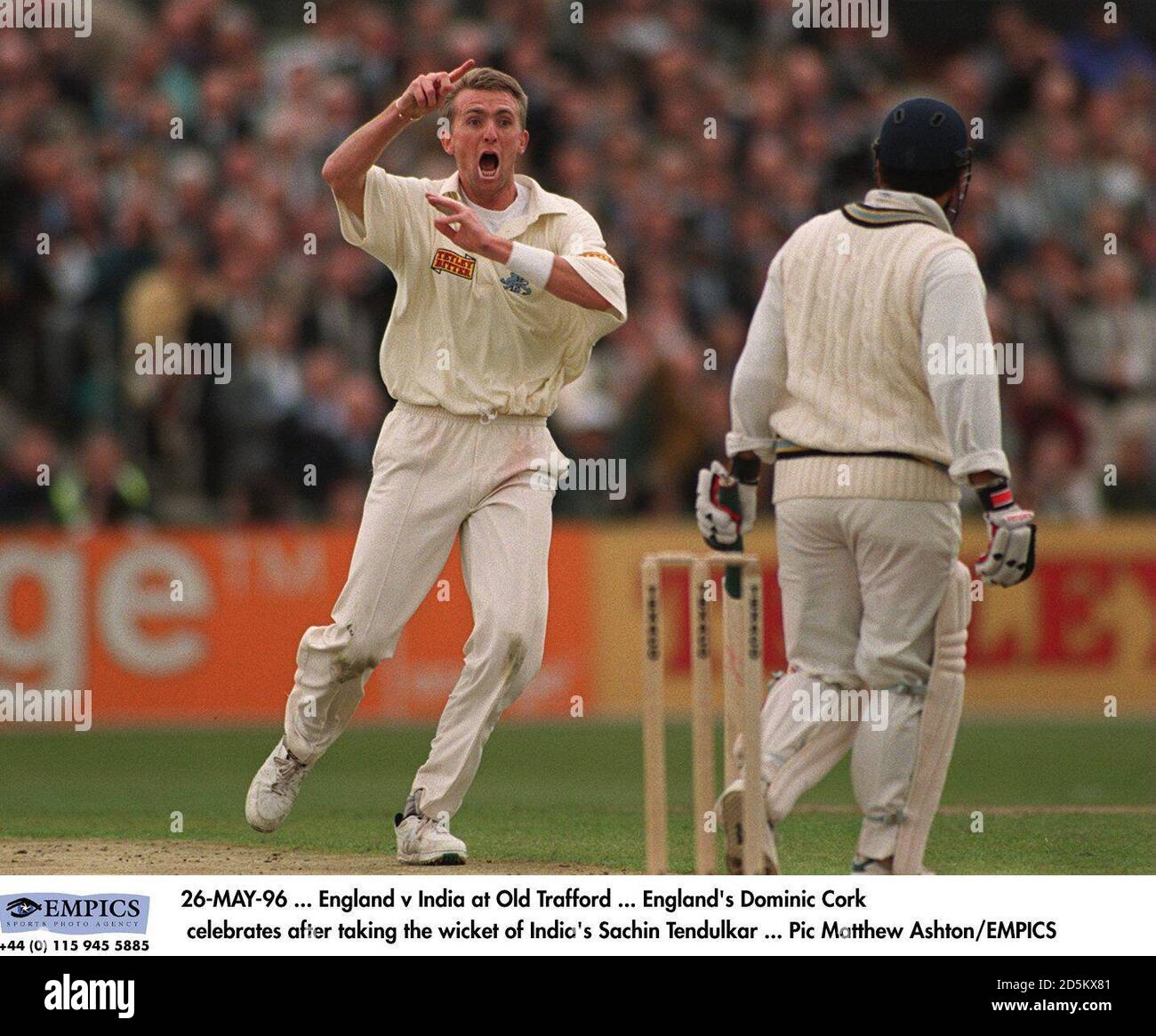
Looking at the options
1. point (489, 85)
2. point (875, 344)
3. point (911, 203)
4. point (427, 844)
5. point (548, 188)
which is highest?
point (548, 188)

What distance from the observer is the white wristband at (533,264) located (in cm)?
714

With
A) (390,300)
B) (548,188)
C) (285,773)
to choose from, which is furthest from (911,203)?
(548,188)

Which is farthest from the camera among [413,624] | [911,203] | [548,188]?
[548,188]

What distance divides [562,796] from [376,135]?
13.8 ft

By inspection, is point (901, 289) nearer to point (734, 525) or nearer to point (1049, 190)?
point (734, 525)

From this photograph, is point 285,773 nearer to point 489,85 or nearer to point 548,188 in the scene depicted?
point 489,85

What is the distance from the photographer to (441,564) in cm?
782

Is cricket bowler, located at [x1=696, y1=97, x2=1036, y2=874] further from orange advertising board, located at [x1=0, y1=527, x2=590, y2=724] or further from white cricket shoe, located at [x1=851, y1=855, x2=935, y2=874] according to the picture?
orange advertising board, located at [x1=0, y1=527, x2=590, y2=724]

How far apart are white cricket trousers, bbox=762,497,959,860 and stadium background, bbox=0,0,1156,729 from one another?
7.45m

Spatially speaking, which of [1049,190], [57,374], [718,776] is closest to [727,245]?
[1049,190]

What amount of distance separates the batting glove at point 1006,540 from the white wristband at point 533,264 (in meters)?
1.71

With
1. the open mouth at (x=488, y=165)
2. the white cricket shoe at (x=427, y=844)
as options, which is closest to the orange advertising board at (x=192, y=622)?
the white cricket shoe at (x=427, y=844)

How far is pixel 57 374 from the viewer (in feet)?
46.8

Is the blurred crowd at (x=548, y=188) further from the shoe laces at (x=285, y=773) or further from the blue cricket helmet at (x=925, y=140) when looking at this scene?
the blue cricket helmet at (x=925, y=140)
